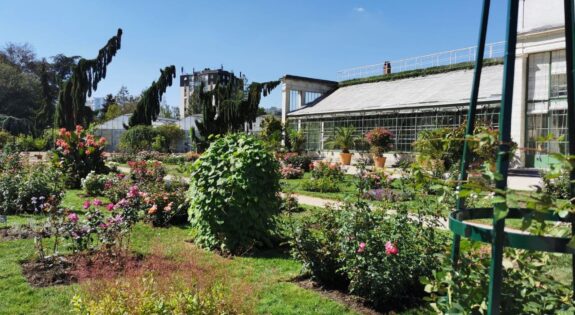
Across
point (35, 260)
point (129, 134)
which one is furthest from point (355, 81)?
point (35, 260)

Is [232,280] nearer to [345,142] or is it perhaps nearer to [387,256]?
[387,256]

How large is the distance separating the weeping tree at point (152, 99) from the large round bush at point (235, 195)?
91.7 ft

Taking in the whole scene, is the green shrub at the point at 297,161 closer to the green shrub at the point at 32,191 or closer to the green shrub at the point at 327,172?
the green shrub at the point at 327,172

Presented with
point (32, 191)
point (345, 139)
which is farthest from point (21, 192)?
point (345, 139)

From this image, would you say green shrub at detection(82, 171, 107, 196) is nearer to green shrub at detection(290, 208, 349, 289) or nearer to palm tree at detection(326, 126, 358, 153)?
green shrub at detection(290, 208, 349, 289)

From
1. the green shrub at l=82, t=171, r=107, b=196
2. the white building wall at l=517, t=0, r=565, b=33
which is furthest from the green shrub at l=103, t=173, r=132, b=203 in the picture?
the white building wall at l=517, t=0, r=565, b=33

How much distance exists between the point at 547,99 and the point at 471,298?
643 inches

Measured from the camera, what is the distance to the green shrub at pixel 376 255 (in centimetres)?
372

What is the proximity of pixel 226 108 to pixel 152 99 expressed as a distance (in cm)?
1002

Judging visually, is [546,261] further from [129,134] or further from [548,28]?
[129,134]

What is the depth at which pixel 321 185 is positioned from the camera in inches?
475

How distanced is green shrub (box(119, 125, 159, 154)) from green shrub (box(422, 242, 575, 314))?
89.6 feet

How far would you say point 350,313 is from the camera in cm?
368

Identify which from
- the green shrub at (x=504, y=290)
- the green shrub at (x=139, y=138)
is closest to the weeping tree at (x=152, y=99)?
the green shrub at (x=139, y=138)
